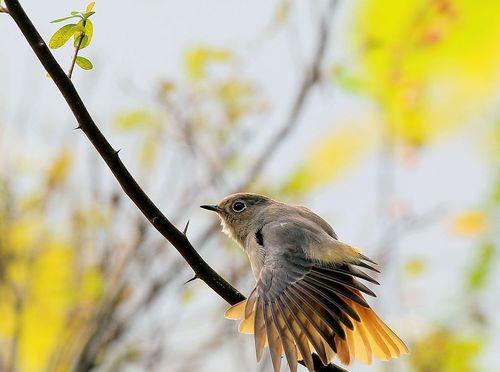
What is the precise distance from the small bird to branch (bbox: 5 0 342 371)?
0.25 m

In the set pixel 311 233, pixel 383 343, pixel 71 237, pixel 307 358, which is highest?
pixel 71 237

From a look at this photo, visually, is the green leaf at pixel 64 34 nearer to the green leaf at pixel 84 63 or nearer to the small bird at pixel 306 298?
the green leaf at pixel 84 63

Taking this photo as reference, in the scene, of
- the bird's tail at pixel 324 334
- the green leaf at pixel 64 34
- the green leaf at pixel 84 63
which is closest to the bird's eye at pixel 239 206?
the bird's tail at pixel 324 334

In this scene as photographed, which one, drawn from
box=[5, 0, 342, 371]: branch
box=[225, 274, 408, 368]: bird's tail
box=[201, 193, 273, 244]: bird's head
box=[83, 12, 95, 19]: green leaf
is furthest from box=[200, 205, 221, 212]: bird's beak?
box=[83, 12, 95, 19]: green leaf

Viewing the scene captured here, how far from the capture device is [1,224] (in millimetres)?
5211

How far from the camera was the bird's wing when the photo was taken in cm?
295

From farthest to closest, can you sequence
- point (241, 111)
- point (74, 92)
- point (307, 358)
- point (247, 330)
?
point (241, 111), point (247, 330), point (307, 358), point (74, 92)

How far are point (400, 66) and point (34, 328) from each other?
10.6 feet

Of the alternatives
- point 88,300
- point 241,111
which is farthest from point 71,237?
point 241,111

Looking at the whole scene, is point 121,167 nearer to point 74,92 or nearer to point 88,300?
point 74,92

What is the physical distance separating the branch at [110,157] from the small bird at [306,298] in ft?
0.81

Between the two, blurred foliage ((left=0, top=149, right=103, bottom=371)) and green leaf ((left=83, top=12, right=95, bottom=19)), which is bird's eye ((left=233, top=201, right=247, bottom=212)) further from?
green leaf ((left=83, top=12, right=95, bottom=19))

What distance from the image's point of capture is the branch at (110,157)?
2033 millimetres

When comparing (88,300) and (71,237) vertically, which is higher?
(71,237)
